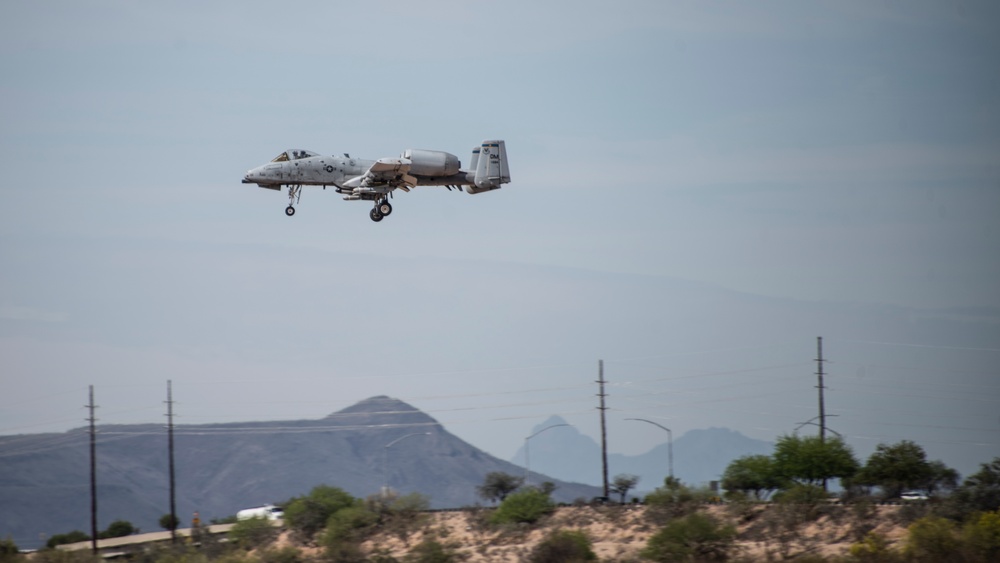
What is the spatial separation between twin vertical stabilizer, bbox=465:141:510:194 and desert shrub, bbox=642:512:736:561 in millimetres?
18041

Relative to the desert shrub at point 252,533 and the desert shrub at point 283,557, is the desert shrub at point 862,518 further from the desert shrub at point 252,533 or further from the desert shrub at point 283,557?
the desert shrub at point 252,533

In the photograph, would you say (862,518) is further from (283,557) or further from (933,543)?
(283,557)

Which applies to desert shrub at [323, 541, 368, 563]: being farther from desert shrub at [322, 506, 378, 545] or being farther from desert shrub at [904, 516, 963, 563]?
desert shrub at [904, 516, 963, 563]

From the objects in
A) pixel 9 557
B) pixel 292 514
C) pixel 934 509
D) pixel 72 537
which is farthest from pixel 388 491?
pixel 934 509

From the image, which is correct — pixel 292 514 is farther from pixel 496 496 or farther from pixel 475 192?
pixel 475 192

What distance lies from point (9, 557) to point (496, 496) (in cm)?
2844

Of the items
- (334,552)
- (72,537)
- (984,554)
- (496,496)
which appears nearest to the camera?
(984,554)

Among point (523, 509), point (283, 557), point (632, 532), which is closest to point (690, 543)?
point (632, 532)

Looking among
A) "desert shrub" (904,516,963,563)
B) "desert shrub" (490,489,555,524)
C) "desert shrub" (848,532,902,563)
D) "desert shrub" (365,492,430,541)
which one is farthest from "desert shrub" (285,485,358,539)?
"desert shrub" (904,516,963,563)

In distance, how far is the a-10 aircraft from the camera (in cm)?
5400

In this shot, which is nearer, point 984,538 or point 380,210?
point 984,538

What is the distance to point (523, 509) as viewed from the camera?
60.6 m

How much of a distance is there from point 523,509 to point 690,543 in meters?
13.4

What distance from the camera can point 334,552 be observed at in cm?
5397
